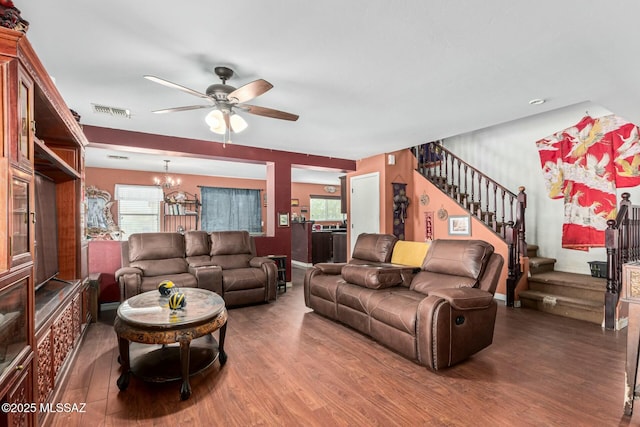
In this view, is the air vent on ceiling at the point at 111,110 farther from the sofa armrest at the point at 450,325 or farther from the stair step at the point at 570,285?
the stair step at the point at 570,285

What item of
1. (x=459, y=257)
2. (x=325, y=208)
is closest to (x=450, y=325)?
(x=459, y=257)

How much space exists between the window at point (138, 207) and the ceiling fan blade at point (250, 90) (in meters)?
6.62

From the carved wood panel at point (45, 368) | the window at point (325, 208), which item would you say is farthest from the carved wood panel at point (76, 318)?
the window at point (325, 208)

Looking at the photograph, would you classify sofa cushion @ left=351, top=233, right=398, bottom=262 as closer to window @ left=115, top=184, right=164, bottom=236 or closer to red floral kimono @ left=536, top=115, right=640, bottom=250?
red floral kimono @ left=536, top=115, right=640, bottom=250

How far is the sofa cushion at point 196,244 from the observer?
471 centimetres

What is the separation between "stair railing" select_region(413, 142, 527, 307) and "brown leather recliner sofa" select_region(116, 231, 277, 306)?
11.1 ft

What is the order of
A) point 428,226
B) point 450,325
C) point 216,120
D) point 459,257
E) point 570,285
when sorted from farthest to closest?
point 428,226 → point 570,285 → point 459,257 → point 216,120 → point 450,325

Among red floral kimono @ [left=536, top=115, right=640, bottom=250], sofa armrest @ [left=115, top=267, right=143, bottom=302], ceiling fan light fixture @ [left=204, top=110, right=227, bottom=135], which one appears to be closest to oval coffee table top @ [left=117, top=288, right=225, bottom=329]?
sofa armrest @ [left=115, top=267, right=143, bottom=302]

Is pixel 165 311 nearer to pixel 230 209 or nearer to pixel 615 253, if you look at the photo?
pixel 615 253

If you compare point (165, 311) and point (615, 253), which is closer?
point (165, 311)

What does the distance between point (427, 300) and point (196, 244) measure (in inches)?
136

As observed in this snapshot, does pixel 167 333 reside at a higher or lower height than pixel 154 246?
lower

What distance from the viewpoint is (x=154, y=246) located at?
4.43 metres

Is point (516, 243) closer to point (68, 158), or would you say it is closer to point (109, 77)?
point (109, 77)
